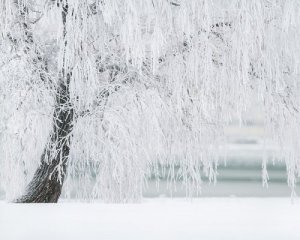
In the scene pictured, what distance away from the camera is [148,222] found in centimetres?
198

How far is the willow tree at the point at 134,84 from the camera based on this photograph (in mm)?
4008

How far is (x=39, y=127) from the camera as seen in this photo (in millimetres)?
4227

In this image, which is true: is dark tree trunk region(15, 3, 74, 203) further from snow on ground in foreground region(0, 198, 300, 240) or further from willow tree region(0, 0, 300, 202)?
snow on ground in foreground region(0, 198, 300, 240)

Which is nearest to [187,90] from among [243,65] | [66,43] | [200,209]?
[243,65]

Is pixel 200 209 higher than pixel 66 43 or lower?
lower

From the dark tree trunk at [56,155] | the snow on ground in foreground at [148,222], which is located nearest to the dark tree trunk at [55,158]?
the dark tree trunk at [56,155]

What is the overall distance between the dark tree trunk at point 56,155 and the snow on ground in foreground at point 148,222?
6.44 ft

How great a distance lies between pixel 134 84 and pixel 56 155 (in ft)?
2.60

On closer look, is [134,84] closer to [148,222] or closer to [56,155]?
[56,155]

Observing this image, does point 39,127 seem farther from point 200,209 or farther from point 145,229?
point 145,229

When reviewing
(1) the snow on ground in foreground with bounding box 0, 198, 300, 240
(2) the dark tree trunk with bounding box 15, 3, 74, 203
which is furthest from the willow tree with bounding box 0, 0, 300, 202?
(1) the snow on ground in foreground with bounding box 0, 198, 300, 240

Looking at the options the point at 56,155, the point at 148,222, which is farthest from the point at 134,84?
the point at 148,222

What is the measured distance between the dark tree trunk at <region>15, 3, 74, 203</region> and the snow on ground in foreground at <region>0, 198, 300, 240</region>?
1.96m

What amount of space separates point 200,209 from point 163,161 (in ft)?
7.44
